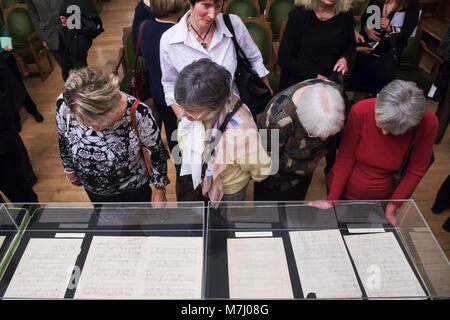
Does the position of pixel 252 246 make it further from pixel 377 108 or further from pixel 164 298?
pixel 377 108

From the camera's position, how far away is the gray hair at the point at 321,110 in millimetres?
1644

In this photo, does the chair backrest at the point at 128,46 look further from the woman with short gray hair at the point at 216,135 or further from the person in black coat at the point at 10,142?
the woman with short gray hair at the point at 216,135

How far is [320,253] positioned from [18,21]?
211 inches

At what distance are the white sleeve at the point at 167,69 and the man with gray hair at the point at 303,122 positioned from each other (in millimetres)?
754

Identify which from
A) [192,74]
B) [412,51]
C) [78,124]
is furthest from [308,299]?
[412,51]

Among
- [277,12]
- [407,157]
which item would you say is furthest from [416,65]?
[407,157]

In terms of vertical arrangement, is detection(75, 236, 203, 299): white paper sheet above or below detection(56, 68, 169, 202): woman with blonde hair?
below

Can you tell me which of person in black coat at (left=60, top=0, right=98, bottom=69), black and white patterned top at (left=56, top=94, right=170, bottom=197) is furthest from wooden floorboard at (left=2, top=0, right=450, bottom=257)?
black and white patterned top at (left=56, top=94, right=170, bottom=197)

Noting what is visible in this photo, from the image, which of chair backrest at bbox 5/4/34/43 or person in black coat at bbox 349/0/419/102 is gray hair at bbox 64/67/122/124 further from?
chair backrest at bbox 5/4/34/43

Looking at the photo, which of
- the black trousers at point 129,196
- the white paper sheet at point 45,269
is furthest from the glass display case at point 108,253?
the black trousers at point 129,196

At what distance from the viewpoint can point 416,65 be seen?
4176 millimetres

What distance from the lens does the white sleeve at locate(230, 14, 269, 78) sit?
7.28 ft

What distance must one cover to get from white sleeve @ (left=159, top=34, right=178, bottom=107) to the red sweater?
1184 mm

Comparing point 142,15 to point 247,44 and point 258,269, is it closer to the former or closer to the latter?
point 247,44
